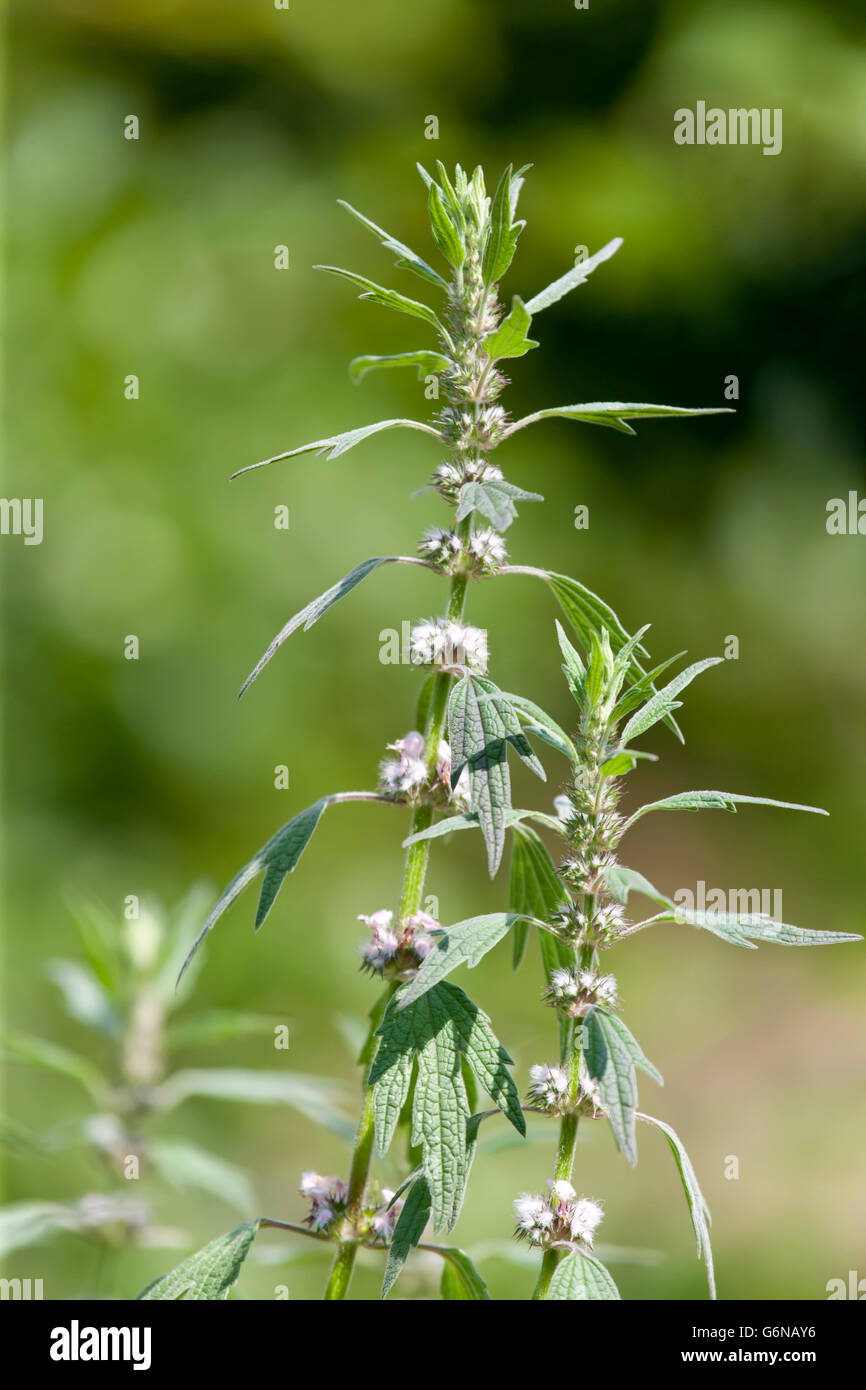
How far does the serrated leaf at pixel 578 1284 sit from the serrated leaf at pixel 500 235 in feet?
2.63

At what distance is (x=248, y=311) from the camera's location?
5016mm

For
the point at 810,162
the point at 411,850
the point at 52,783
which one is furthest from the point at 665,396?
the point at 411,850

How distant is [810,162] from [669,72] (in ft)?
2.82

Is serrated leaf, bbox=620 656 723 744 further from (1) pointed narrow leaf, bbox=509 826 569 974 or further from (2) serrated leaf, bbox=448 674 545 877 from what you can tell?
(1) pointed narrow leaf, bbox=509 826 569 974

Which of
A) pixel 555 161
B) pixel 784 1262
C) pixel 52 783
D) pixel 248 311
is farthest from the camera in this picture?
pixel 555 161

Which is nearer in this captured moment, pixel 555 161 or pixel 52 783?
pixel 52 783

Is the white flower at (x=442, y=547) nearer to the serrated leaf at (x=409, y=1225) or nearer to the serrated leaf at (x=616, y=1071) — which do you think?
the serrated leaf at (x=616, y=1071)

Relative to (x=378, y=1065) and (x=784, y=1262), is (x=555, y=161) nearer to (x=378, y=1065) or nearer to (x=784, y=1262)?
(x=784, y=1262)

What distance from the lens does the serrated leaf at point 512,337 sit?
37.4 inches

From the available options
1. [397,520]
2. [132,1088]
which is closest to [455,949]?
[132,1088]

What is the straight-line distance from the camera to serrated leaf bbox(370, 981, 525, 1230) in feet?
3.05

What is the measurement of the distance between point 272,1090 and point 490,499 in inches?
42.7

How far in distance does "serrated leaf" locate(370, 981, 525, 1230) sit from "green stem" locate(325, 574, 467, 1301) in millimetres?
82

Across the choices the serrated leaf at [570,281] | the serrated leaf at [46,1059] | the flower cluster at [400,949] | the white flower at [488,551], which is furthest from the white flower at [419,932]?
the serrated leaf at [46,1059]
